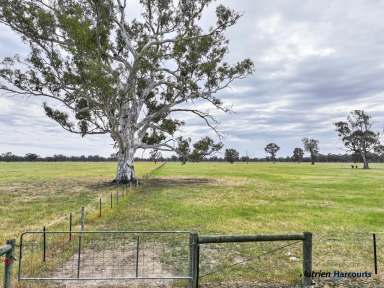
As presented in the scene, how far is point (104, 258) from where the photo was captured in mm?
8766

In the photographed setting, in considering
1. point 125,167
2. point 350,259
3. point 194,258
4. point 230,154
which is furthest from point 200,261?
point 230,154

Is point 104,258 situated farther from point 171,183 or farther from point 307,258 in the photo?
point 171,183

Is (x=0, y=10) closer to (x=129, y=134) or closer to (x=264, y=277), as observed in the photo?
(x=129, y=134)

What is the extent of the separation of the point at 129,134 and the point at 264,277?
2567 centimetres

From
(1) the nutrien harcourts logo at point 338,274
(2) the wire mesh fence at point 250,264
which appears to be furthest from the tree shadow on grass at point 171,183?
(1) the nutrien harcourts logo at point 338,274

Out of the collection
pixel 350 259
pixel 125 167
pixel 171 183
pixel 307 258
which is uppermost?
pixel 125 167

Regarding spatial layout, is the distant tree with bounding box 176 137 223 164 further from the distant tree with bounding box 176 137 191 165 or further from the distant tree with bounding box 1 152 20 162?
the distant tree with bounding box 1 152 20 162

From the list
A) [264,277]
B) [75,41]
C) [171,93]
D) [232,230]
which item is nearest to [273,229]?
[232,230]

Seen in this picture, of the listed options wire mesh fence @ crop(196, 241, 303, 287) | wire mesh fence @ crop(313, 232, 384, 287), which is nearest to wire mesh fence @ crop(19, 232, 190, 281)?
wire mesh fence @ crop(196, 241, 303, 287)

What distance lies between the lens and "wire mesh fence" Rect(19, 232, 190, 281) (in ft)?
24.2

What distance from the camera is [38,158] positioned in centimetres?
17500

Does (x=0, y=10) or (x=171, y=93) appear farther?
(x=171, y=93)

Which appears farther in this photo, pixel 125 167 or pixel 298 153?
pixel 298 153

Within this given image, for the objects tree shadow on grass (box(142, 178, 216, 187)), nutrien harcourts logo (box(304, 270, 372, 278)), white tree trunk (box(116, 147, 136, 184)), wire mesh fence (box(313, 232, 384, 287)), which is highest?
white tree trunk (box(116, 147, 136, 184))
